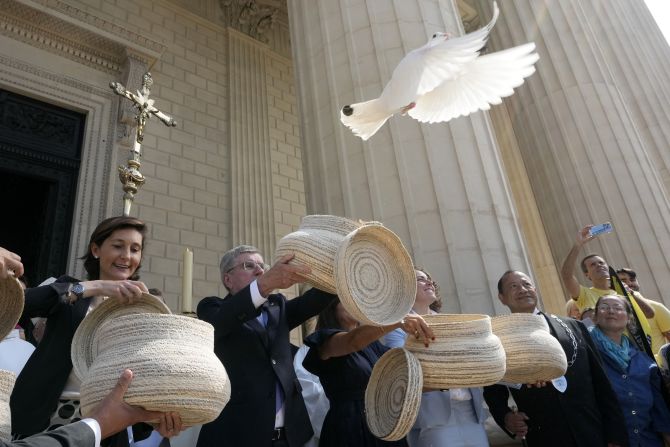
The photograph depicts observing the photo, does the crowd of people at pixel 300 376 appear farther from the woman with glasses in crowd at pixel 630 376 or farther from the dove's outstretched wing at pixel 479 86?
the dove's outstretched wing at pixel 479 86

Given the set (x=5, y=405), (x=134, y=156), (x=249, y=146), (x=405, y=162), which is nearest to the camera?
(x=5, y=405)

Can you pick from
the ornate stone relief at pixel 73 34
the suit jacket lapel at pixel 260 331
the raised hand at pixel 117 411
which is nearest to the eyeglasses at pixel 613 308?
the suit jacket lapel at pixel 260 331

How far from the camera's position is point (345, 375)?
9.32ft

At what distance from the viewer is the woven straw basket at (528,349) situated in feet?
8.44

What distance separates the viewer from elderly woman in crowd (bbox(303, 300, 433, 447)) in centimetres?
268

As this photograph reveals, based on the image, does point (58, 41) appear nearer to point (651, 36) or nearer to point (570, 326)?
point (570, 326)

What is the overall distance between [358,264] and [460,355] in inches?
22.9

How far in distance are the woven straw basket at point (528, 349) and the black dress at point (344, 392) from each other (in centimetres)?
72

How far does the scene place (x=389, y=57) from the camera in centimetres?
516

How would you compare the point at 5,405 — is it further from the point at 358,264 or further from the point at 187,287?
the point at 187,287

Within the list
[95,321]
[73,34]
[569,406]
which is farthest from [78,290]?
[73,34]

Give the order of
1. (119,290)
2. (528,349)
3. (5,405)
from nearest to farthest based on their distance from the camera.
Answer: (5,405), (119,290), (528,349)

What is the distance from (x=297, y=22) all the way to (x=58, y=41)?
4.30m

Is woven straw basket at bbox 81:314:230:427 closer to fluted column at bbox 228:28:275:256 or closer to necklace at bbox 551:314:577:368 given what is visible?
necklace at bbox 551:314:577:368
